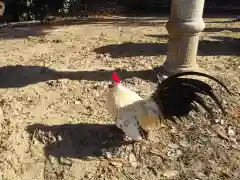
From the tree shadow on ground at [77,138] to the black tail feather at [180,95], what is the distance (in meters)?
0.63

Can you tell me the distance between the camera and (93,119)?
4.24 meters

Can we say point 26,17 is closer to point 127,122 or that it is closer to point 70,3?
point 70,3

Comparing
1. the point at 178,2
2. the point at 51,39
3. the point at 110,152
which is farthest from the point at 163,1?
the point at 110,152

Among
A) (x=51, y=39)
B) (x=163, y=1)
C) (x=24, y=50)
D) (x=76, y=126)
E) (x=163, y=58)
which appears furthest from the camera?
(x=163, y=1)

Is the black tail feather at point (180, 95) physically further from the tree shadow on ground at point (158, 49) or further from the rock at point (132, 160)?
the tree shadow on ground at point (158, 49)

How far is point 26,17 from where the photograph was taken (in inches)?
393

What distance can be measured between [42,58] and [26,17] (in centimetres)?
427

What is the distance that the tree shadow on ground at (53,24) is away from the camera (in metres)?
8.27

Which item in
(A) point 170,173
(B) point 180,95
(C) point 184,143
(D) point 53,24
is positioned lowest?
(A) point 170,173

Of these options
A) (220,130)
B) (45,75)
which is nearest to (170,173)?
(220,130)

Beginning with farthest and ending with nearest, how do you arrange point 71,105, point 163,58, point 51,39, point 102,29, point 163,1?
1. point 163,1
2. point 102,29
3. point 51,39
4. point 163,58
5. point 71,105

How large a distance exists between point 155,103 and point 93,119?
0.99m

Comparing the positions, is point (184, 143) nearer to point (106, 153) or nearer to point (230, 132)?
point (230, 132)

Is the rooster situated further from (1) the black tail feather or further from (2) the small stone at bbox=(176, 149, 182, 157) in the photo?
(2) the small stone at bbox=(176, 149, 182, 157)
